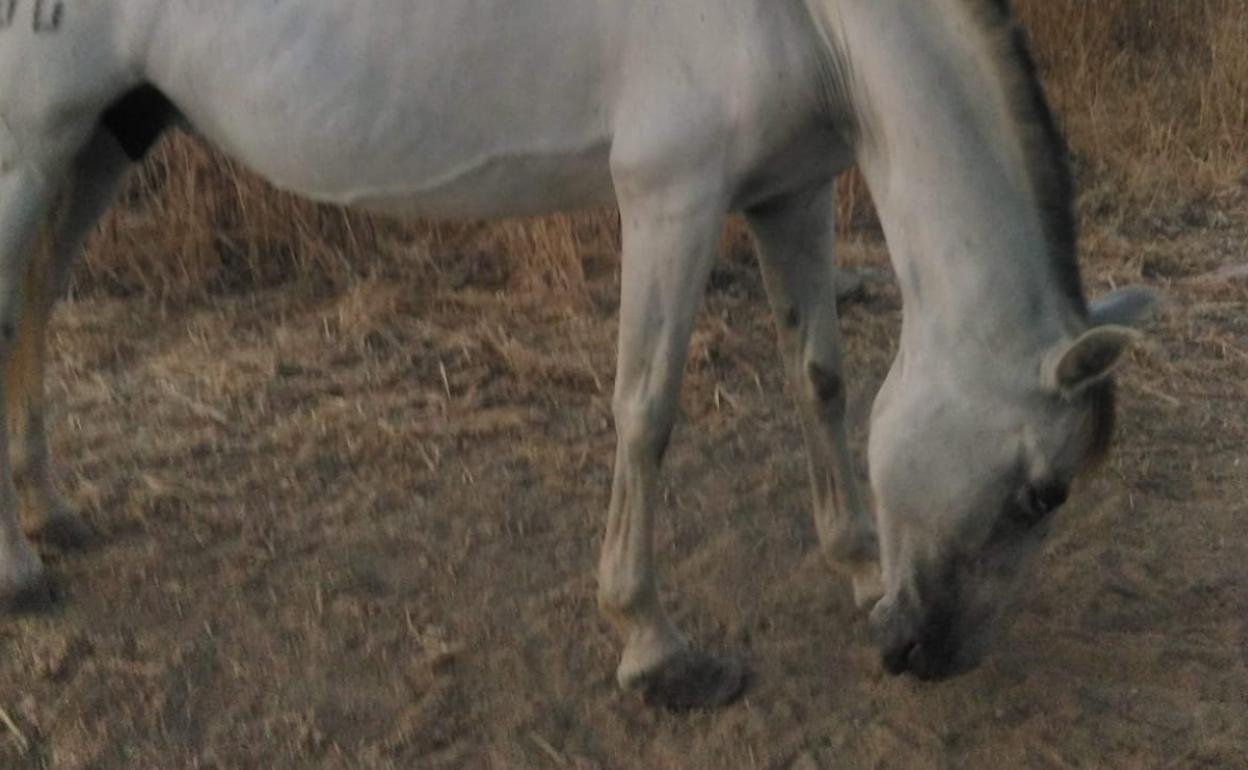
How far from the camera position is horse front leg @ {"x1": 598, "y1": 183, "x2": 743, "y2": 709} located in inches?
80.4

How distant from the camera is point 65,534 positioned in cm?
279

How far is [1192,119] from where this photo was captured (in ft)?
17.9

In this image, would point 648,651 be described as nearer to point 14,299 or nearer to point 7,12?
point 14,299

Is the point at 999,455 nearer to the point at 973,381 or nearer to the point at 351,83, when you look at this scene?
the point at 973,381

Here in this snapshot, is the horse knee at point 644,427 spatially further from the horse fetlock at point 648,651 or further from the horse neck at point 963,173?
the horse neck at point 963,173

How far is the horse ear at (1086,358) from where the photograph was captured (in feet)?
5.63

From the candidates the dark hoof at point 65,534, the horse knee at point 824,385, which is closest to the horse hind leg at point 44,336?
the dark hoof at point 65,534

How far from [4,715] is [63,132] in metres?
1.11

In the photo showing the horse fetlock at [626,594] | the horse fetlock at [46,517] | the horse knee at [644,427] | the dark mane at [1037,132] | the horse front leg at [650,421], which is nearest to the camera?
the dark mane at [1037,132]

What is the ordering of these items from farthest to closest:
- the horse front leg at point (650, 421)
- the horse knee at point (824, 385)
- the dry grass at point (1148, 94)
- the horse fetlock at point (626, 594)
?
the dry grass at point (1148, 94) < the horse knee at point (824, 385) < the horse fetlock at point (626, 594) < the horse front leg at point (650, 421)

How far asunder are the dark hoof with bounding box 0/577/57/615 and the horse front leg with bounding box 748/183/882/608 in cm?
165

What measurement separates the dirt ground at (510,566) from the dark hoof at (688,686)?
0.03 metres

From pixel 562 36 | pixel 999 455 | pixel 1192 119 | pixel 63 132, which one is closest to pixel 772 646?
pixel 999 455

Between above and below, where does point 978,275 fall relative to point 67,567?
above
